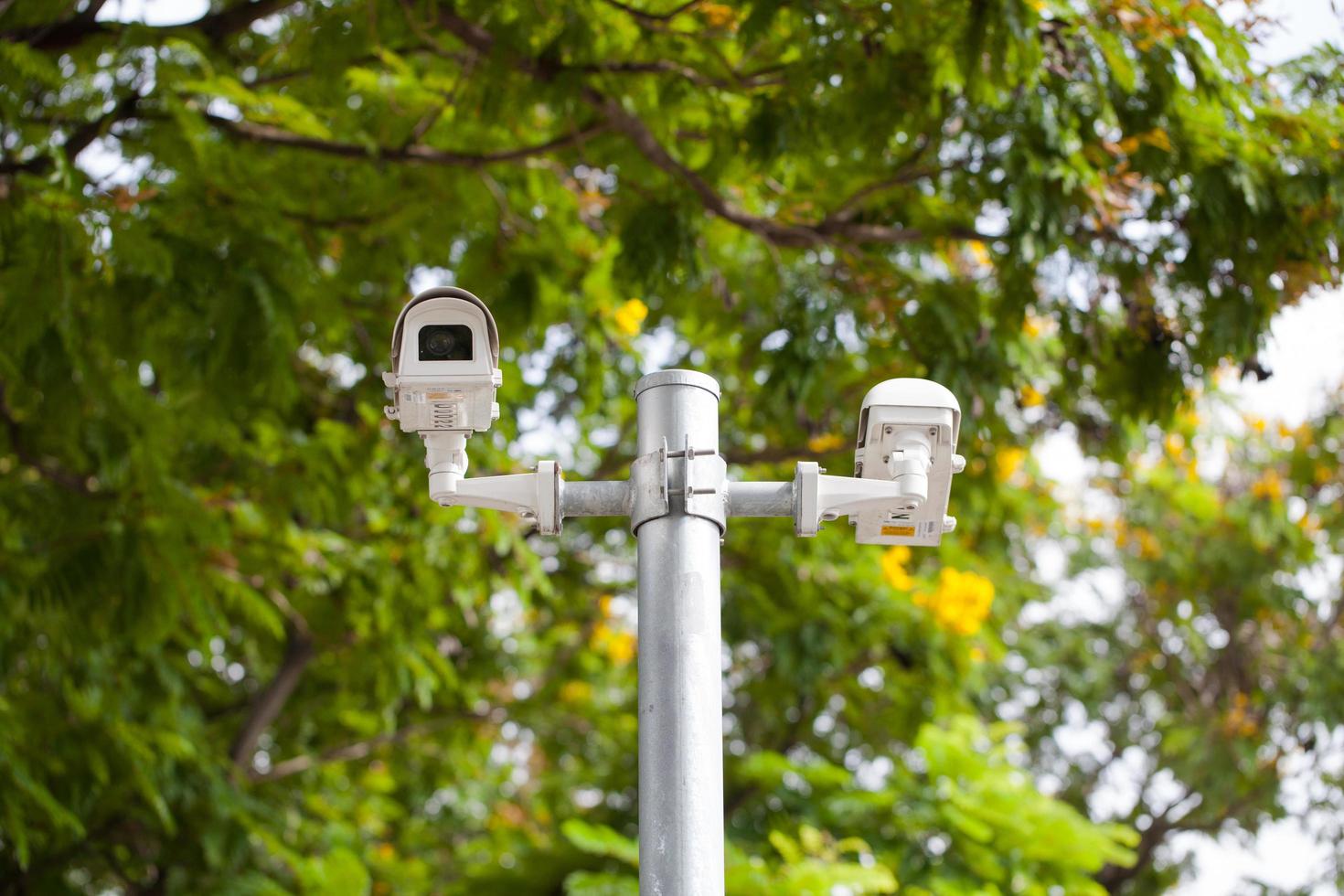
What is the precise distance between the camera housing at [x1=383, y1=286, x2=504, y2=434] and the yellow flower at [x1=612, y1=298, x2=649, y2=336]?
4.61m

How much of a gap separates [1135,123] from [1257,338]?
0.80 meters

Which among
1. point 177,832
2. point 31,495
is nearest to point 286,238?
point 31,495

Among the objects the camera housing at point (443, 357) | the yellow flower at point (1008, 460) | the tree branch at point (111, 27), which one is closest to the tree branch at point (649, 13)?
the tree branch at point (111, 27)

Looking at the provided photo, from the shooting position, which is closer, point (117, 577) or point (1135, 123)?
point (1135, 123)

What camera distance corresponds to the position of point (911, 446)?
9.57 feet

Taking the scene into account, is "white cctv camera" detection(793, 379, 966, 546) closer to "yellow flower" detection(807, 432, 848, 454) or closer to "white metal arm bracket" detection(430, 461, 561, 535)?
"white metal arm bracket" detection(430, 461, 561, 535)

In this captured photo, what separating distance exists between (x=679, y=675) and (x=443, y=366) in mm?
719

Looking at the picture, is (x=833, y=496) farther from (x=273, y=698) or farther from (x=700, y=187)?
(x=273, y=698)

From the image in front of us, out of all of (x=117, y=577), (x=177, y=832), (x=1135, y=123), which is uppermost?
(x=1135, y=123)

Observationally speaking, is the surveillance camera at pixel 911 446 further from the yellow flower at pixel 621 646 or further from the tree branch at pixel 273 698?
the yellow flower at pixel 621 646

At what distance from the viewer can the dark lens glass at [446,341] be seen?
9.49 feet

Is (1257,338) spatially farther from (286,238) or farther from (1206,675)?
(1206,675)

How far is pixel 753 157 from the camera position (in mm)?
5082

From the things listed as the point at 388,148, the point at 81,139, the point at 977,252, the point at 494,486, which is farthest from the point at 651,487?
the point at 977,252
